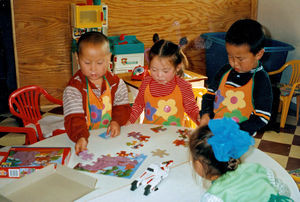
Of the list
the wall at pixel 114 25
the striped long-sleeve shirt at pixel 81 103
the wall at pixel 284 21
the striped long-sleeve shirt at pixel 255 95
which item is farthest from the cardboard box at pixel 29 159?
the wall at pixel 284 21

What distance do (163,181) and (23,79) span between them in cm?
312

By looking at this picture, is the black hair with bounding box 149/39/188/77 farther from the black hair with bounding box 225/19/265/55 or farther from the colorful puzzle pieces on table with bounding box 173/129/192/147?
the colorful puzzle pieces on table with bounding box 173/129/192/147

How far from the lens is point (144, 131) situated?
193 cm

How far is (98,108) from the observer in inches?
83.7

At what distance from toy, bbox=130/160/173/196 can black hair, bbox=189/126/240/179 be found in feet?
0.69

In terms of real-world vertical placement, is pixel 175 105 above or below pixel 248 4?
below

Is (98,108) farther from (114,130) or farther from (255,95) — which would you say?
(255,95)

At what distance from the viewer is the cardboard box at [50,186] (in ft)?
4.42

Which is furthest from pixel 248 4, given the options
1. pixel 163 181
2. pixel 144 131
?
pixel 163 181

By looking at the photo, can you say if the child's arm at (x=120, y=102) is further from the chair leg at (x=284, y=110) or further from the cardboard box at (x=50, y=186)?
the chair leg at (x=284, y=110)

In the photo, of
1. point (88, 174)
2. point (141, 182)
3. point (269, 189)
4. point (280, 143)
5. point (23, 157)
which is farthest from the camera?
point (280, 143)

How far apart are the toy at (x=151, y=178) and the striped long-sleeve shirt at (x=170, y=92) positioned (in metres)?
0.82

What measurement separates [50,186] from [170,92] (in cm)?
111

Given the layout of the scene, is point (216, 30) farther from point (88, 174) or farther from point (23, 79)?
point (88, 174)
